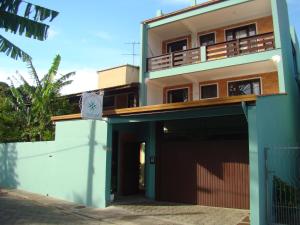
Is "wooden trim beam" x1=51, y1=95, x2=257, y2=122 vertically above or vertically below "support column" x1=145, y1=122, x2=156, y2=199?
→ above

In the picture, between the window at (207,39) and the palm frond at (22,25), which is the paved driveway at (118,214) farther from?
the window at (207,39)

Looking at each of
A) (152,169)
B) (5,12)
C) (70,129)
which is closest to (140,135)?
(152,169)

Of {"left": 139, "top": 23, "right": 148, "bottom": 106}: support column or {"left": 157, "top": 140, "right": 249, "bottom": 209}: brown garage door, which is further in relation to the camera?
{"left": 139, "top": 23, "right": 148, "bottom": 106}: support column

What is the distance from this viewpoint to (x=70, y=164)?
15.0 m

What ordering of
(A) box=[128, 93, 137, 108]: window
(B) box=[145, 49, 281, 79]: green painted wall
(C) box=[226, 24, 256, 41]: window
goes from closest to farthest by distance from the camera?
(B) box=[145, 49, 281, 79]: green painted wall
(C) box=[226, 24, 256, 41]: window
(A) box=[128, 93, 137, 108]: window

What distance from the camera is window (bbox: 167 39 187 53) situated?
19.2 metres

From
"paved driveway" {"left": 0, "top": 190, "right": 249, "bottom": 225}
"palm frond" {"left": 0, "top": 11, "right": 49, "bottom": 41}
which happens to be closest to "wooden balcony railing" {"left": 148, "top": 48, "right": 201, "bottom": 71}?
"paved driveway" {"left": 0, "top": 190, "right": 249, "bottom": 225}

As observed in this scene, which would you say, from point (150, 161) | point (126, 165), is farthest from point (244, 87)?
point (126, 165)

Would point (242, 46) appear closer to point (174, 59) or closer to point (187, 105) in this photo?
point (174, 59)

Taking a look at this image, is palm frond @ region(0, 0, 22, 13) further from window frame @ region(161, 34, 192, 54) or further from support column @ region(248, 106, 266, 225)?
window frame @ region(161, 34, 192, 54)

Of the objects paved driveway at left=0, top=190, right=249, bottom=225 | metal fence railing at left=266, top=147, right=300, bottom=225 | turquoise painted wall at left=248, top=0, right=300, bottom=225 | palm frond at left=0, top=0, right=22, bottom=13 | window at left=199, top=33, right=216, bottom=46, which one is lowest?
paved driveway at left=0, top=190, right=249, bottom=225

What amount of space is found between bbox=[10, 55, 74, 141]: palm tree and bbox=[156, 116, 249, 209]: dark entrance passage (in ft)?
26.1

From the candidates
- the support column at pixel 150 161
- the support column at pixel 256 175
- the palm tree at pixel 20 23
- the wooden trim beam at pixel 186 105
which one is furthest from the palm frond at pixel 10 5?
the support column at pixel 150 161

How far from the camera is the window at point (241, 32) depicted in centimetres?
1694
